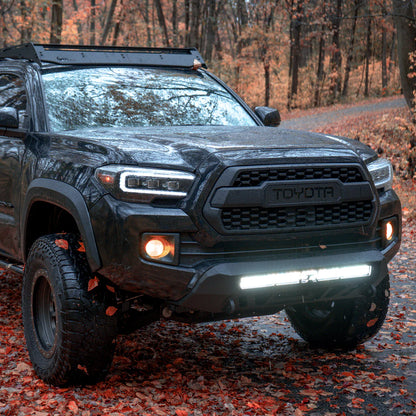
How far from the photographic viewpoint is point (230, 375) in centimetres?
429

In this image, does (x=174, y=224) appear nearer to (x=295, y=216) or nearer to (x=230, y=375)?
(x=295, y=216)

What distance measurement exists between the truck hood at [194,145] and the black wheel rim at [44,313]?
35.1 inches

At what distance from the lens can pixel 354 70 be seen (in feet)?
134

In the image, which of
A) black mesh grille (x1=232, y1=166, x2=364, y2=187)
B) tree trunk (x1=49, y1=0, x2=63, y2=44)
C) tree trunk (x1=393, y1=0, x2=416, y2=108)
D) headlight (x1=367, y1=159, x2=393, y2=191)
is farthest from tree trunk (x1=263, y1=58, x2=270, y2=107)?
black mesh grille (x1=232, y1=166, x2=364, y2=187)

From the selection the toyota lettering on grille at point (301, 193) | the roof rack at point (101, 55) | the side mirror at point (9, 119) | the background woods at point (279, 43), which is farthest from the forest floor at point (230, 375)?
the background woods at point (279, 43)

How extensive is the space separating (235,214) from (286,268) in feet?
1.39

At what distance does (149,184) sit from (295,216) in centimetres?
85

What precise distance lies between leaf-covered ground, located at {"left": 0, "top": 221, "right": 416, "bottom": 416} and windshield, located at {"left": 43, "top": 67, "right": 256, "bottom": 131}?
170cm

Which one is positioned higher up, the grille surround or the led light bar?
the grille surround

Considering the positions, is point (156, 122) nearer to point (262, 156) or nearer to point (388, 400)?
point (262, 156)

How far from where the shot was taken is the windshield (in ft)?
15.0

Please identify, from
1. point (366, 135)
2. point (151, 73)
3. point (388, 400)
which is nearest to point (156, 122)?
point (151, 73)

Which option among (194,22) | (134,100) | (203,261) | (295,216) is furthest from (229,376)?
(194,22)

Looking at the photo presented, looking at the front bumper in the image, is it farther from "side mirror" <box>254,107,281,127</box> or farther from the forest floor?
"side mirror" <box>254,107,281,127</box>
